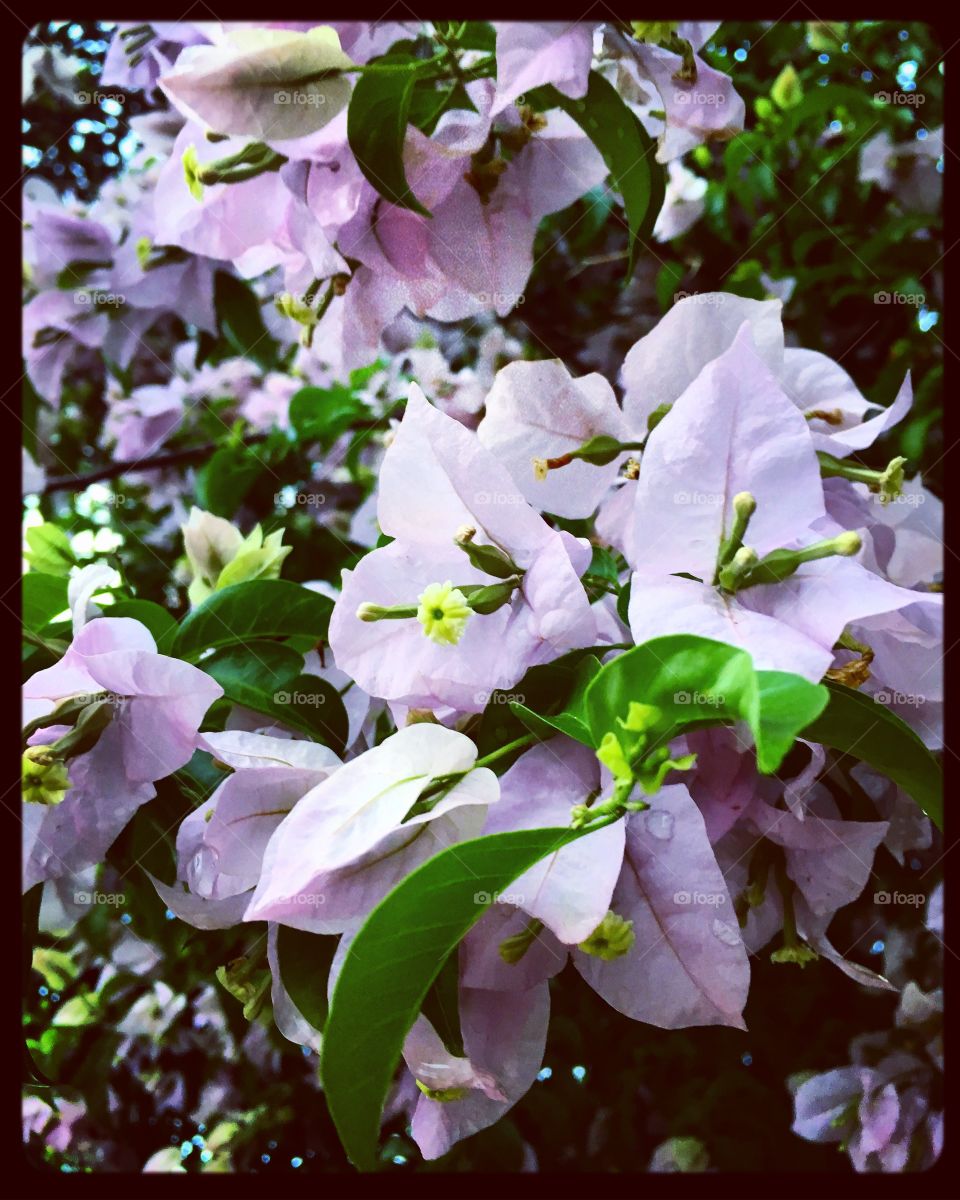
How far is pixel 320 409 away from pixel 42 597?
0.28 meters

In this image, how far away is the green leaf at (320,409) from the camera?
2.07 ft

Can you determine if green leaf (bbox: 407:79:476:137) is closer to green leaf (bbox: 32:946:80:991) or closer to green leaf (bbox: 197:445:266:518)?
green leaf (bbox: 197:445:266:518)

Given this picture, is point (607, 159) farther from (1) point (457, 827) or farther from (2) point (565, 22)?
(1) point (457, 827)

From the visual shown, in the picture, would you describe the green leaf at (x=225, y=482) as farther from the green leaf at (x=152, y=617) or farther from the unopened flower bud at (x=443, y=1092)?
the unopened flower bud at (x=443, y=1092)

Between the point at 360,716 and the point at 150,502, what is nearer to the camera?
the point at 360,716

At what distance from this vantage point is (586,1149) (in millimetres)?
555

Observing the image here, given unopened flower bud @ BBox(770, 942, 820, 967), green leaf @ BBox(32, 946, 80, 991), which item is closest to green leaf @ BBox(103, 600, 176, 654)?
unopened flower bud @ BBox(770, 942, 820, 967)

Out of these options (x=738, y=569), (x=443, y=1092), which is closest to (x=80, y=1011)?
(x=443, y=1092)

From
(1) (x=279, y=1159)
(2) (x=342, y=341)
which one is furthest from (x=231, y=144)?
(1) (x=279, y=1159)

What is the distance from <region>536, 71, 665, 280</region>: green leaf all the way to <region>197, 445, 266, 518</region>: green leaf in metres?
0.33

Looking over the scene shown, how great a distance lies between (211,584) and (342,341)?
11cm

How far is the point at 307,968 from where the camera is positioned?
0.29 metres

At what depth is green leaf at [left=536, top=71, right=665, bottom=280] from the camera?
0.33 meters

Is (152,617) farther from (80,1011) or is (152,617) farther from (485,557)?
(80,1011)
